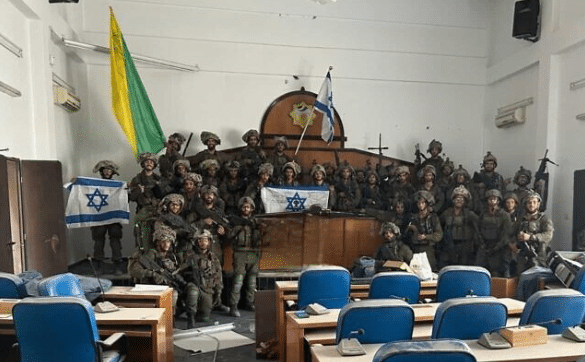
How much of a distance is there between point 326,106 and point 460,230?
3.07 meters

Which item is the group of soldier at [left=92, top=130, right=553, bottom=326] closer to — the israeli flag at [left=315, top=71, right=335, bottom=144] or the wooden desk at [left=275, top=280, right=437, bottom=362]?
the israeli flag at [left=315, top=71, right=335, bottom=144]

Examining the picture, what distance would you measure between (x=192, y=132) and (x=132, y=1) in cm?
251

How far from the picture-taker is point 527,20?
685 centimetres

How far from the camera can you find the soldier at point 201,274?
4.92 metres

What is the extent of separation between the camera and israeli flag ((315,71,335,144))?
7258 mm

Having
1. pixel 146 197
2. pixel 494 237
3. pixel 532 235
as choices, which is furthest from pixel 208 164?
pixel 532 235

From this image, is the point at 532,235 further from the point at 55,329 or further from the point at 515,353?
the point at 55,329

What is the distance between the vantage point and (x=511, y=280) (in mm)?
5094

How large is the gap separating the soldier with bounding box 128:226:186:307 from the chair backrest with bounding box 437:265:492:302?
2950mm

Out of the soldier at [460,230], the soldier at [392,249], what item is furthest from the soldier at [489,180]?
the soldier at [392,249]

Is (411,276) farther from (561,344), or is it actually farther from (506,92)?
(506,92)

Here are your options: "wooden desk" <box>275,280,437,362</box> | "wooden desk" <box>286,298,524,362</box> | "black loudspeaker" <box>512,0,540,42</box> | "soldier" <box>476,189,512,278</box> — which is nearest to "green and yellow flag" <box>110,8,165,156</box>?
"wooden desk" <box>275,280,437,362</box>

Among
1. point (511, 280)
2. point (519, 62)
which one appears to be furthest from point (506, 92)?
point (511, 280)

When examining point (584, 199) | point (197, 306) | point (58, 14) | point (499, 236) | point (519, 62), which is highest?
point (58, 14)
